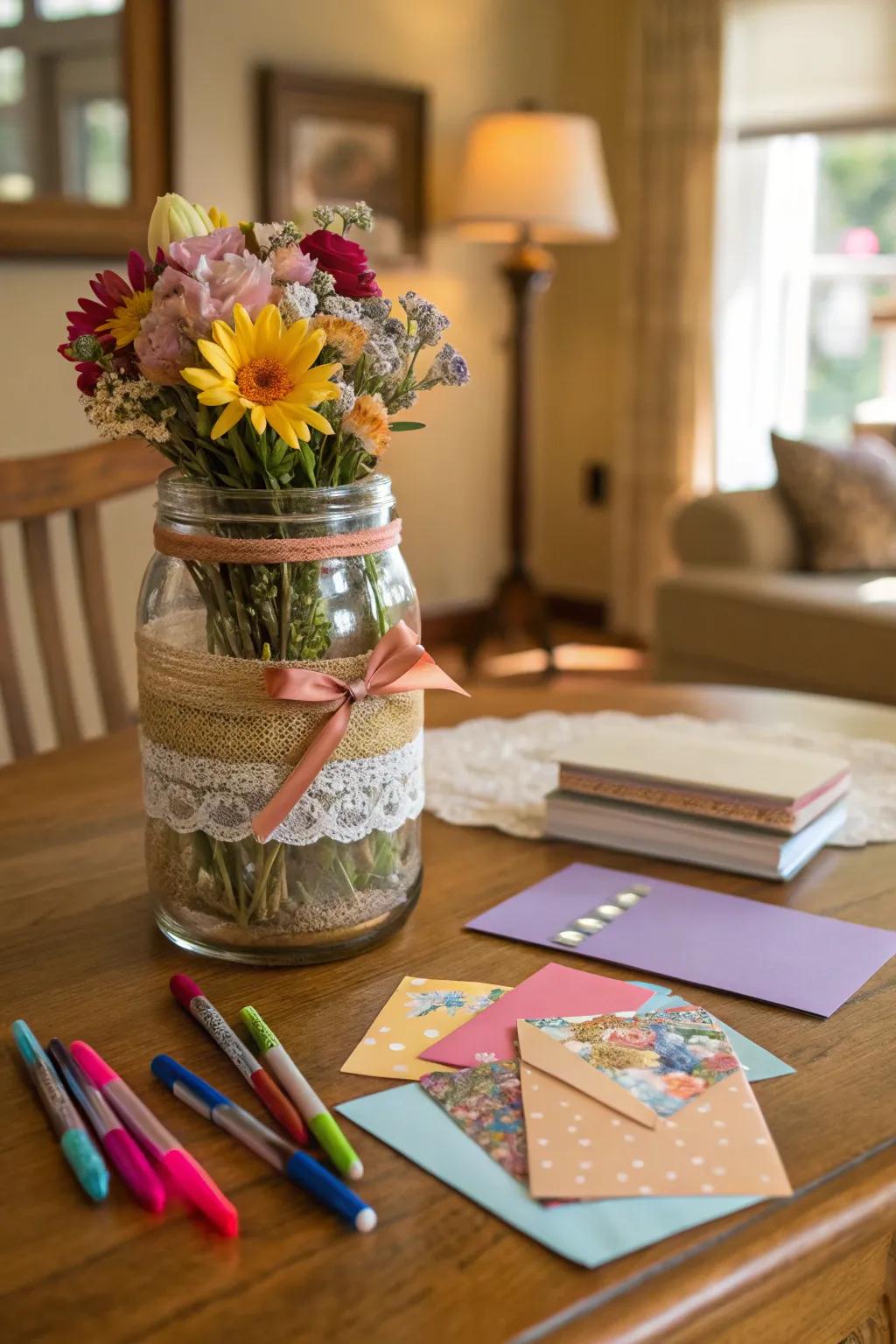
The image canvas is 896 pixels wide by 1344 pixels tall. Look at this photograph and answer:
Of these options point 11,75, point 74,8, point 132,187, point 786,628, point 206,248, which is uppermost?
point 74,8

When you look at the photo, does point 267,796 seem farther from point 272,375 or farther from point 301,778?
point 272,375

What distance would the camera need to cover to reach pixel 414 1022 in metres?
0.83

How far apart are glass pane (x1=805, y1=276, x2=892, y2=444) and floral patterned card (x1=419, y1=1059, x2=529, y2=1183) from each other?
4.07m

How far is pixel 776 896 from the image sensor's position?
105 cm

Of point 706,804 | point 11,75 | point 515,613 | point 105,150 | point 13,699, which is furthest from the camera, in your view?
point 515,613

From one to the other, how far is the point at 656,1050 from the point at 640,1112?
67mm

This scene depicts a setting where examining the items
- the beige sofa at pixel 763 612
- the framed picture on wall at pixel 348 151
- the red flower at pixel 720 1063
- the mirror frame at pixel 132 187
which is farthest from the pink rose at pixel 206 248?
the framed picture on wall at pixel 348 151

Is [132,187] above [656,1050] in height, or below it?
above

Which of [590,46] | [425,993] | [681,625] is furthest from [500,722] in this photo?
[590,46]

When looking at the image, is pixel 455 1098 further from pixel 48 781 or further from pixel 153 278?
pixel 48 781

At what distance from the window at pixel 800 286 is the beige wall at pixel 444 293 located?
517 millimetres

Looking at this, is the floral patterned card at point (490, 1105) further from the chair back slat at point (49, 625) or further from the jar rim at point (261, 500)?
the chair back slat at point (49, 625)

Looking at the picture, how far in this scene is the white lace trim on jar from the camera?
86 centimetres

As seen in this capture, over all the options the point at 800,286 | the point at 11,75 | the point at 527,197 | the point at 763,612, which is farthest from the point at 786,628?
the point at 11,75
